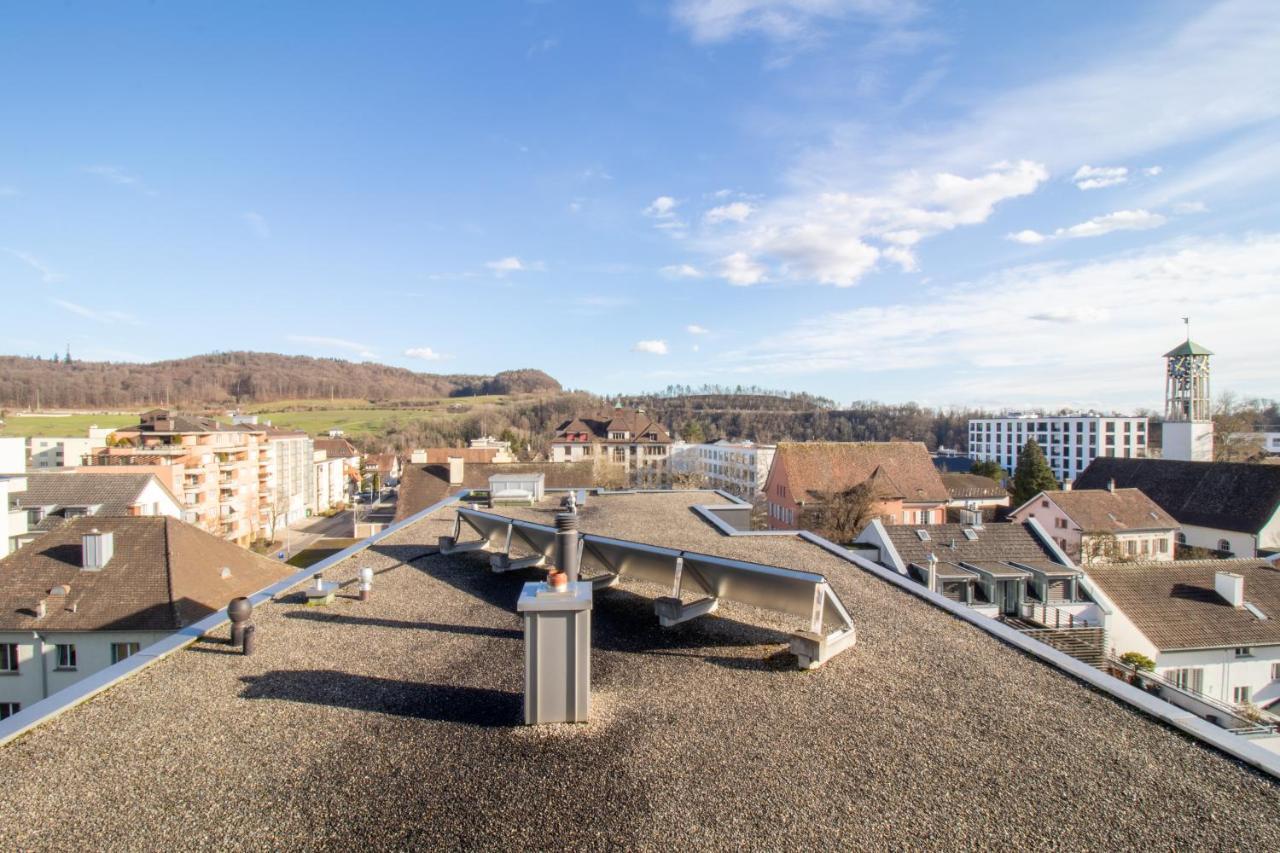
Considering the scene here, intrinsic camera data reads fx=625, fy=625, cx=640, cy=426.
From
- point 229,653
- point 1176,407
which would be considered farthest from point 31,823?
point 1176,407

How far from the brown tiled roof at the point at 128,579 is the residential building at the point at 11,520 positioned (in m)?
6.46

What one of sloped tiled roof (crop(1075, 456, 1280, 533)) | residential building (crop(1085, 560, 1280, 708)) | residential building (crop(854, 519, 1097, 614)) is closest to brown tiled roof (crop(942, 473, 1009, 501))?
sloped tiled roof (crop(1075, 456, 1280, 533))

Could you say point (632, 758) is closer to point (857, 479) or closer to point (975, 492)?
point (857, 479)

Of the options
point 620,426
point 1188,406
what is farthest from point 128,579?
point 1188,406

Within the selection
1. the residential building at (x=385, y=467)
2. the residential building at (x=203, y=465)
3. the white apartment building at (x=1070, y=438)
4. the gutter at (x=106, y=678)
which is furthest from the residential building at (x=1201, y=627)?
the residential building at (x=385, y=467)

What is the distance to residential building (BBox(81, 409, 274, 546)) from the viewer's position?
31938mm

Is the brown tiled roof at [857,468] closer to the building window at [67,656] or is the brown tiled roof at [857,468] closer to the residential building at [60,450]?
the building window at [67,656]

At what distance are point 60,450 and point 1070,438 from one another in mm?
92614

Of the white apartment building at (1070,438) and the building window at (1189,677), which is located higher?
the white apartment building at (1070,438)

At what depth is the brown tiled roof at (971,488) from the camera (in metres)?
42.8

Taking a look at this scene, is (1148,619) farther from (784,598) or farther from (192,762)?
(192,762)

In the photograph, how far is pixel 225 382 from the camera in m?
118

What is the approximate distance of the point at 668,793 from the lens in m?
3.26

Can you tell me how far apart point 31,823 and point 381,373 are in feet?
538
